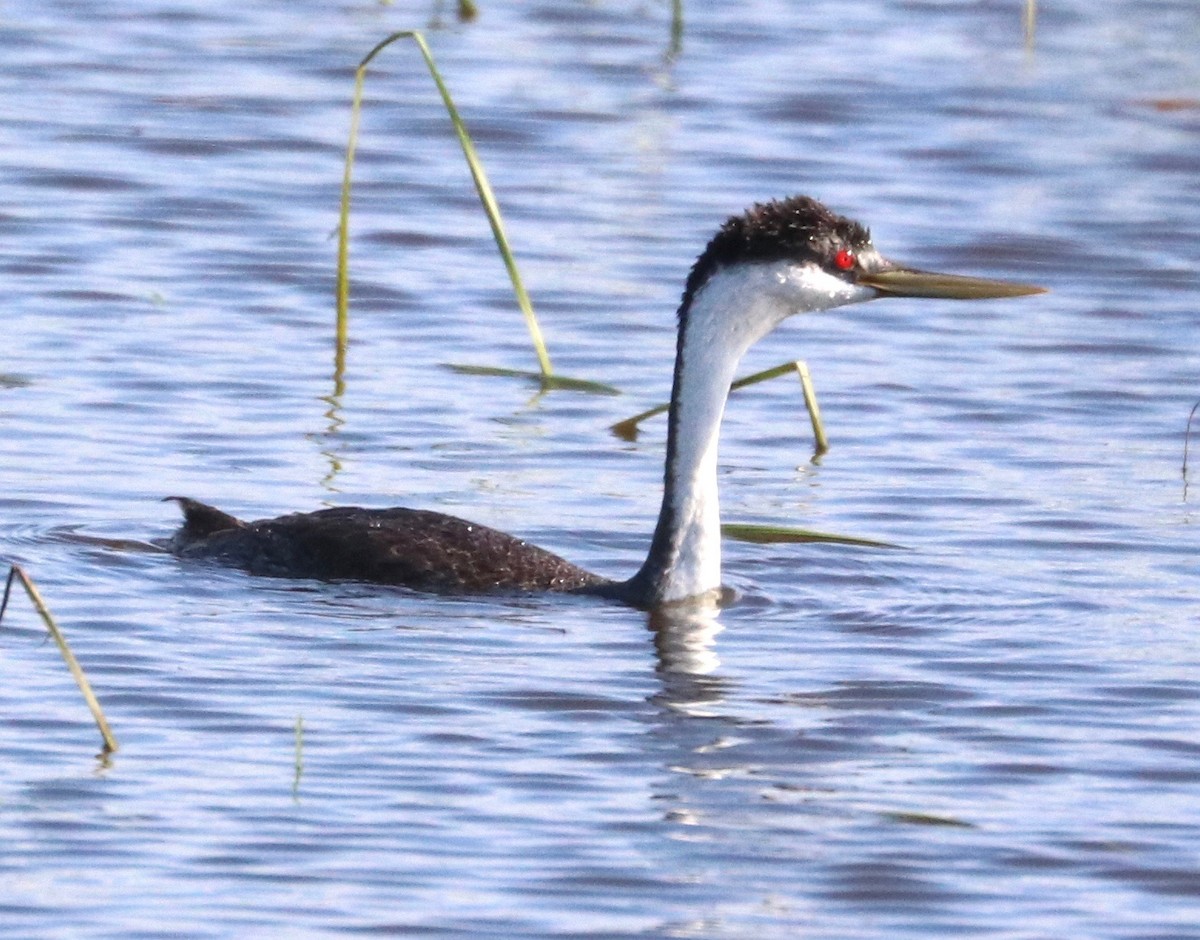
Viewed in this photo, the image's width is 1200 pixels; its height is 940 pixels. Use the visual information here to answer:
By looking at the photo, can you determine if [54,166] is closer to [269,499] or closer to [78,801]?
[269,499]

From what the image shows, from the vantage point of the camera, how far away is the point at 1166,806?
26.1ft

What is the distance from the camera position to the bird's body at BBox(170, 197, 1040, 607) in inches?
391

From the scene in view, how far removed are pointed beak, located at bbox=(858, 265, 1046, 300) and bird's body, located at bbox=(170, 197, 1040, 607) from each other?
7cm

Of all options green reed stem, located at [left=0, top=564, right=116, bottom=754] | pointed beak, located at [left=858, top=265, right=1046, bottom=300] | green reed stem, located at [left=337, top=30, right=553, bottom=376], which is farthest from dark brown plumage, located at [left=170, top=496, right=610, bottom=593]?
green reed stem, located at [left=0, top=564, right=116, bottom=754]

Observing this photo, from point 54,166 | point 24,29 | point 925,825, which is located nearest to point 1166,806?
point 925,825

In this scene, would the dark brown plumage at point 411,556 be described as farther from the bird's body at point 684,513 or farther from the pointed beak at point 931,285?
the pointed beak at point 931,285

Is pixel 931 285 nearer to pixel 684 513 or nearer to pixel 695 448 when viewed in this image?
pixel 695 448

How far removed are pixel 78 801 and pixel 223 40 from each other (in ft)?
45.4

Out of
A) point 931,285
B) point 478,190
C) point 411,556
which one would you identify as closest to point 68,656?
point 411,556

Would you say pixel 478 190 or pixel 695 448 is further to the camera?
pixel 478 190

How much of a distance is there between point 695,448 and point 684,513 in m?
0.22

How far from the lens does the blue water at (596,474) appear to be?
740 centimetres

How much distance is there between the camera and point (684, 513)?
10023 mm

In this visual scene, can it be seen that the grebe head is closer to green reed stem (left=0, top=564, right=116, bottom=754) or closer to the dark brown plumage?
the dark brown plumage
